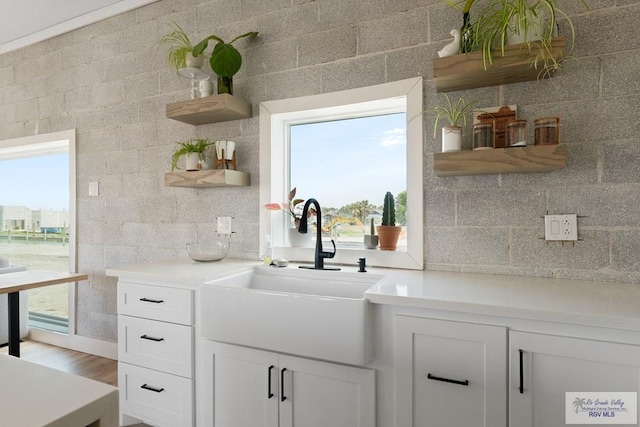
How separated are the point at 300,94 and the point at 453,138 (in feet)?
3.13

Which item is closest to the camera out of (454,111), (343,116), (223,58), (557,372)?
(557,372)

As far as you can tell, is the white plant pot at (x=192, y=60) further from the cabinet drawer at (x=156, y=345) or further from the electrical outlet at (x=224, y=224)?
the cabinet drawer at (x=156, y=345)

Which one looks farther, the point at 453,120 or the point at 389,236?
the point at 389,236

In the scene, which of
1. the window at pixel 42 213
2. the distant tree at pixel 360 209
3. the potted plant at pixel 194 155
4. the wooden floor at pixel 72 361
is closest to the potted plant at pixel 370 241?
the distant tree at pixel 360 209

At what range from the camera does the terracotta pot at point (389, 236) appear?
1.98 m

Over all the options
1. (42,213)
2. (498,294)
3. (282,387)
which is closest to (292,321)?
(282,387)

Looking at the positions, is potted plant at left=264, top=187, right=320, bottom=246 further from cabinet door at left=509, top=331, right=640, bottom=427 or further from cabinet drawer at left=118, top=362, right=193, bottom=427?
cabinet door at left=509, top=331, right=640, bottom=427

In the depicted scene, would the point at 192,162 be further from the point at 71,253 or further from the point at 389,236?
the point at 71,253

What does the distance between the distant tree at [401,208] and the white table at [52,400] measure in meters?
1.70

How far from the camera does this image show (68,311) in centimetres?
306

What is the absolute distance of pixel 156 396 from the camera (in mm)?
1768

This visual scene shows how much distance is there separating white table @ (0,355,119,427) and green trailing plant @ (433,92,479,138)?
1651 mm

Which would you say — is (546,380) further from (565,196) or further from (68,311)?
(68,311)

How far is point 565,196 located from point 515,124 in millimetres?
397
